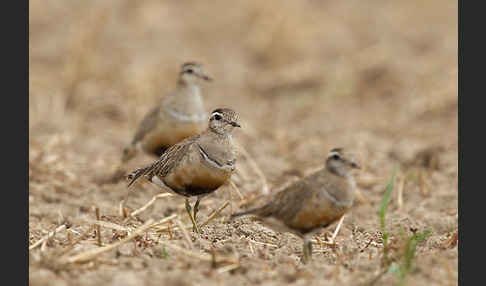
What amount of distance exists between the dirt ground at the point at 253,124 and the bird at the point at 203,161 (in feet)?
1.42

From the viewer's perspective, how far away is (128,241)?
20.4 feet

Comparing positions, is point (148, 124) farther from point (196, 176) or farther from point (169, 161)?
point (196, 176)

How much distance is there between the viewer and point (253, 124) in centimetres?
1247

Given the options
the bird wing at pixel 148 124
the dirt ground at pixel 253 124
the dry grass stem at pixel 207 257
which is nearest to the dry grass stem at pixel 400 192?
the dirt ground at pixel 253 124

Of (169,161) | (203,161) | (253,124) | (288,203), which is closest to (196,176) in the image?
(203,161)

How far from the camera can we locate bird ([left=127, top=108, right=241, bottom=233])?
6.72m

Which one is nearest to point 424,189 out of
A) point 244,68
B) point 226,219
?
point 226,219

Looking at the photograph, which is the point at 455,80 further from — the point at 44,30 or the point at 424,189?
the point at 44,30

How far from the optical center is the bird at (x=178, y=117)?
28.3 feet

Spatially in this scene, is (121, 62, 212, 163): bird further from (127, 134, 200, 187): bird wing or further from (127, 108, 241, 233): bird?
(127, 108, 241, 233): bird

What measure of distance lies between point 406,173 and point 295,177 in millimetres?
1464

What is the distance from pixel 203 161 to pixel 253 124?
19.0 ft

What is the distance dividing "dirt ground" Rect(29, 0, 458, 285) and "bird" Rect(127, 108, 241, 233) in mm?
433

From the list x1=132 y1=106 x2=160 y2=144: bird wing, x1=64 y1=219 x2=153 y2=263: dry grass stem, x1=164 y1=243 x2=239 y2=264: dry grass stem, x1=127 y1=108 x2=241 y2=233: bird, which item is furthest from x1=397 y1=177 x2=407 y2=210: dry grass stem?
x1=64 y1=219 x2=153 y2=263: dry grass stem
